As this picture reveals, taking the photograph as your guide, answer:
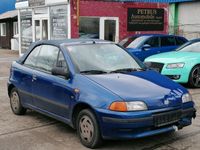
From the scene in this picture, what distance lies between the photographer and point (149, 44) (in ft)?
46.4

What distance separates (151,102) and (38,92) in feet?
7.23

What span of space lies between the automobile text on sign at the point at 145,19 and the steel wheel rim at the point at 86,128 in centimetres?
1348

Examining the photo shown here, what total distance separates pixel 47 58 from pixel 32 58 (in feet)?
2.07

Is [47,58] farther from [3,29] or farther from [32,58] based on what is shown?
[3,29]

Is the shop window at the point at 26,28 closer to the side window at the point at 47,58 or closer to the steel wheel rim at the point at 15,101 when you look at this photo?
the steel wheel rim at the point at 15,101

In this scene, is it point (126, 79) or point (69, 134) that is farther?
point (69, 134)

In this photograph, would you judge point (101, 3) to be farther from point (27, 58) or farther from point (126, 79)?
point (126, 79)

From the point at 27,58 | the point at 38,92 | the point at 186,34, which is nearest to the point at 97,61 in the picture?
the point at 38,92

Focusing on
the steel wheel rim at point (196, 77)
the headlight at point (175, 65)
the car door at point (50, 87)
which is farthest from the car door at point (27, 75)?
the steel wheel rim at point (196, 77)

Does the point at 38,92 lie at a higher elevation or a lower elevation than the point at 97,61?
lower

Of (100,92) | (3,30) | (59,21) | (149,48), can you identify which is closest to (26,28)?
(59,21)

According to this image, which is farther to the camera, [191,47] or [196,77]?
[191,47]

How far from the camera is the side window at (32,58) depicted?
689 centimetres

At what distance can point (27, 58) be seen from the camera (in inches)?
282
